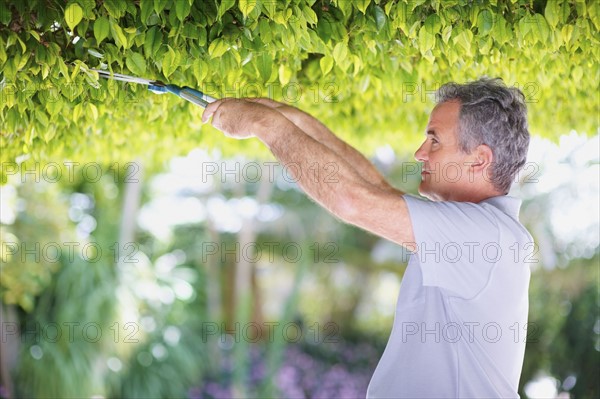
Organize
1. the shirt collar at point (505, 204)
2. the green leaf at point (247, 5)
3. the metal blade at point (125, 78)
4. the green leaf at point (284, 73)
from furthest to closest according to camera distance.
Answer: the green leaf at point (284, 73)
the metal blade at point (125, 78)
the shirt collar at point (505, 204)
the green leaf at point (247, 5)

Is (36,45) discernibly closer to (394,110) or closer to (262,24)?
(262,24)

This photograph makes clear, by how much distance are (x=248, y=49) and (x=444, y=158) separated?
0.64 m

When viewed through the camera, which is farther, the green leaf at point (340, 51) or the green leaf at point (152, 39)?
the green leaf at point (340, 51)

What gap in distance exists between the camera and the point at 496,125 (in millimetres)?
2326

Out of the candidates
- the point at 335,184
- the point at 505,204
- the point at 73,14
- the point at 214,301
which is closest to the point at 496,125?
the point at 505,204

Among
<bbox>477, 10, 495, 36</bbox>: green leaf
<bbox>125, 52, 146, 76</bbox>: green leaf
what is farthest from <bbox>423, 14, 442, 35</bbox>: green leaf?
<bbox>125, 52, 146, 76</bbox>: green leaf

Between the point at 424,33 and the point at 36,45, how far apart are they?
3.54 ft

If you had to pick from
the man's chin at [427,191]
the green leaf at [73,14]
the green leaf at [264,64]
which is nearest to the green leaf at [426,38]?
the man's chin at [427,191]

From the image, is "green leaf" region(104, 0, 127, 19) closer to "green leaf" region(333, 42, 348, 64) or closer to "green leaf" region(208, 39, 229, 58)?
"green leaf" region(208, 39, 229, 58)

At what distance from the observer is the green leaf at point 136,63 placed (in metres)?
2.34

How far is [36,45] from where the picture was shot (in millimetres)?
2252

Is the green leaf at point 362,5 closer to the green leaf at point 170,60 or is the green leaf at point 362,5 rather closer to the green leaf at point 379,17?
the green leaf at point 379,17

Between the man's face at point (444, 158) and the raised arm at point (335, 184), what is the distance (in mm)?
263

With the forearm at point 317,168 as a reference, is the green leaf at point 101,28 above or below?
above
